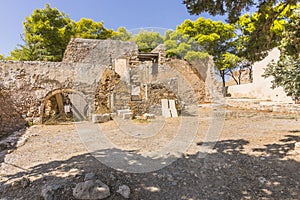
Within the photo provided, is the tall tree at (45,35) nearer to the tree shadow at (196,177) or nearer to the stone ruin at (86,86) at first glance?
the stone ruin at (86,86)

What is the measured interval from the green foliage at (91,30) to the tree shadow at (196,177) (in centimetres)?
1767

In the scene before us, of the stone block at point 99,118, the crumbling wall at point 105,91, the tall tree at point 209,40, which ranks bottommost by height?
the stone block at point 99,118

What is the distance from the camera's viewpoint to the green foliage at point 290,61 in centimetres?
282

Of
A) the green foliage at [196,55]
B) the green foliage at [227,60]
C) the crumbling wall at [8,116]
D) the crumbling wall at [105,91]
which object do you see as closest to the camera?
the crumbling wall at [8,116]

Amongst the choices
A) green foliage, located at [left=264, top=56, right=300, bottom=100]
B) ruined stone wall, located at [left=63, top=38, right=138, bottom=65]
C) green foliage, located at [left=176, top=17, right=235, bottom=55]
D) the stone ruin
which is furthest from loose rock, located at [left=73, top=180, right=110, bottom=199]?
green foliage, located at [left=176, top=17, right=235, bottom=55]

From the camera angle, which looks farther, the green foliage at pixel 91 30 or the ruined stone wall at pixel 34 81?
the green foliage at pixel 91 30

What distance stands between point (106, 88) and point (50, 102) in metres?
4.00

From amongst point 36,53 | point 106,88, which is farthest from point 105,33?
point 106,88

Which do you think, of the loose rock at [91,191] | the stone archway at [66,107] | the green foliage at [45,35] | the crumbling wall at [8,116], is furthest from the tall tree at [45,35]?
the loose rock at [91,191]

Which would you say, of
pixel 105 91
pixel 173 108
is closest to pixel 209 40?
pixel 173 108

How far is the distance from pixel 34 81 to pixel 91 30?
1349cm

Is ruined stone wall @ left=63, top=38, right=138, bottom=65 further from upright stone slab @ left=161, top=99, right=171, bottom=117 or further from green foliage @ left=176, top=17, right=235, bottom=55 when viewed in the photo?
green foliage @ left=176, top=17, right=235, bottom=55

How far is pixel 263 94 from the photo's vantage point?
37.9 feet

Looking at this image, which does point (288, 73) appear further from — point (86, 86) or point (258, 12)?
point (86, 86)
